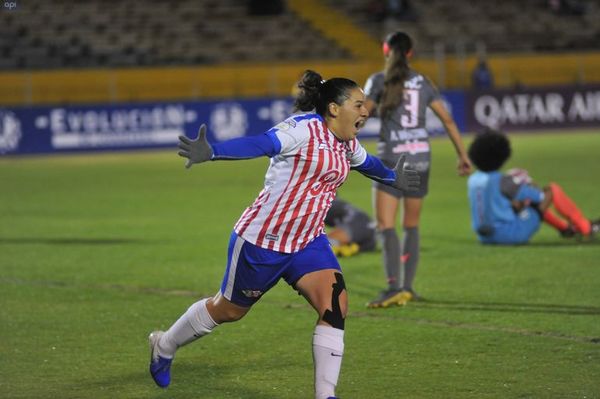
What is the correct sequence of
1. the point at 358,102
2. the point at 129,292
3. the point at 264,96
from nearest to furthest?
the point at 358,102 → the point at 129,292 → the point at 264,96

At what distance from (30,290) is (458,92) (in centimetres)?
2240

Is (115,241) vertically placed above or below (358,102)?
below

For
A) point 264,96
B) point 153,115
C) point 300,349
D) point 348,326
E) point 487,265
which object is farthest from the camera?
point 264,96

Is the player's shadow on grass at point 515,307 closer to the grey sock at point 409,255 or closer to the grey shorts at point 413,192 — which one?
the grey sock at point 409,255

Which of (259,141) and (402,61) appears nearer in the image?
(259,141)

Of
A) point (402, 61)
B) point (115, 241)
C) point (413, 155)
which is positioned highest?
point (402, 61)

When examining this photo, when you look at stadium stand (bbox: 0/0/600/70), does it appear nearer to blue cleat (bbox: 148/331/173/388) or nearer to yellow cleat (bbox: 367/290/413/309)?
yellow cleat (bbox: 367/290/413/309)

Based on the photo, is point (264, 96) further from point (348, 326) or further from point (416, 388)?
point (416, 388)

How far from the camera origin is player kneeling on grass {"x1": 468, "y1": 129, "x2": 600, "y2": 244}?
1236cm

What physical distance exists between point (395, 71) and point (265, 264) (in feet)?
12.0

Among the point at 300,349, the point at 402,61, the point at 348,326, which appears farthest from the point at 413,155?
the point at 300,349

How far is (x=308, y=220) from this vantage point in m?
5.93

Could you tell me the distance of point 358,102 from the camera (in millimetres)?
5918

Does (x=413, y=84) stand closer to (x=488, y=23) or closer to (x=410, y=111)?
(x=410, y=111)
